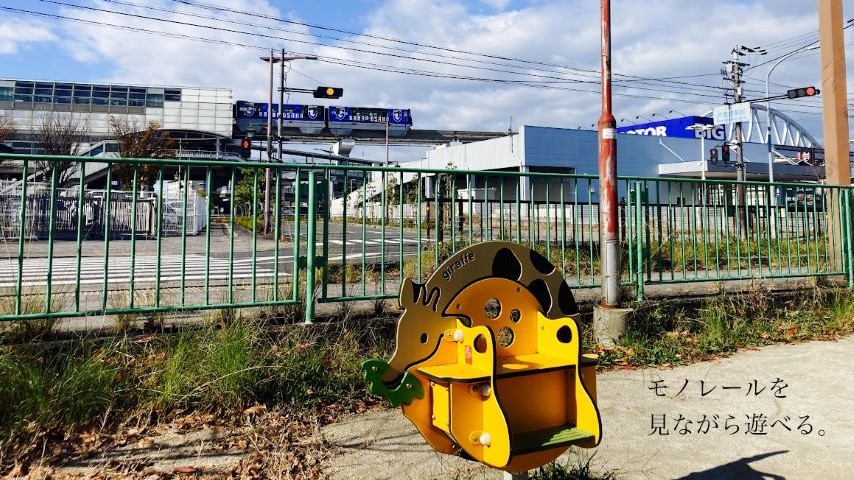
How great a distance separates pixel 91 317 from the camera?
397 cm

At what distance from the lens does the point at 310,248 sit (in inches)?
173

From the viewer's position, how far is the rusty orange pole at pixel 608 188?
509 centimetres

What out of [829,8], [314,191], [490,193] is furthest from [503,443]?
[829,8]

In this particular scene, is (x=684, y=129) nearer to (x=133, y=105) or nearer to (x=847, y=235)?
(x=847, y=235)

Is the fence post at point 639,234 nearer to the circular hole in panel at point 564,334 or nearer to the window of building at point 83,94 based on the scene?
the circular hole in panel at point 564,334

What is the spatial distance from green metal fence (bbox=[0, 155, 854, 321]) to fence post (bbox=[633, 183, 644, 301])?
0.01m

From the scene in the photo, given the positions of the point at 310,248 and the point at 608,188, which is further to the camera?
the point at 608,188

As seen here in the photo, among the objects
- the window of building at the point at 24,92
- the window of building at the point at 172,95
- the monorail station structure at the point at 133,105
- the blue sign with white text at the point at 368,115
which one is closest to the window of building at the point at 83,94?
the monorail station structure at the point at 133,105

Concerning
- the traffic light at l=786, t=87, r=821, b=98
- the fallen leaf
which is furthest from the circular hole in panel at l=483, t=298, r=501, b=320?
the traffic light at l=786, t=87, r=821, b=98

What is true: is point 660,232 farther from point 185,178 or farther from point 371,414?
point 185,178

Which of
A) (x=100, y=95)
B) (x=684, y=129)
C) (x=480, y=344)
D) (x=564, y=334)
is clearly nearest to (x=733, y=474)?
(x=564, y=334)

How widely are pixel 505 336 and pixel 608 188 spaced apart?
10.7 feet

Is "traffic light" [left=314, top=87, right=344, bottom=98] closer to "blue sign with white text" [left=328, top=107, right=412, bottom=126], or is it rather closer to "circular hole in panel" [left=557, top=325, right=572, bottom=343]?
"circular hole in panel" [left=557, top=325, right=572, bottom=343]

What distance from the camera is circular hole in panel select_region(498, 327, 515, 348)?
2.23 m
